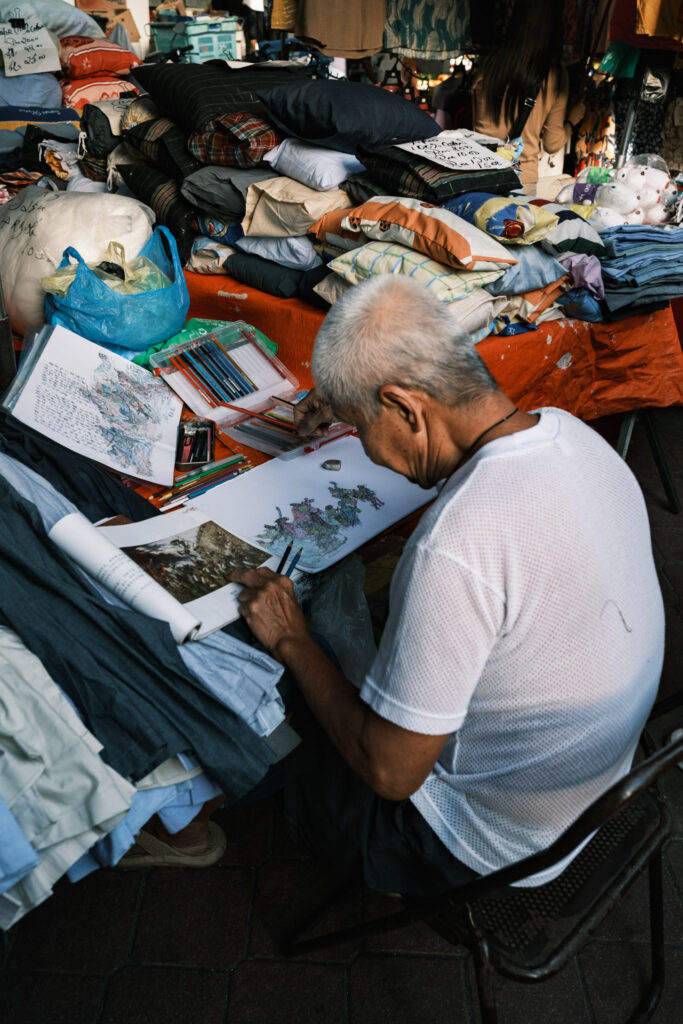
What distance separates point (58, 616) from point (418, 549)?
63cm

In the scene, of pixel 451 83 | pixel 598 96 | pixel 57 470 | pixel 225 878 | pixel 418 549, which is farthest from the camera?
pixel 451 83

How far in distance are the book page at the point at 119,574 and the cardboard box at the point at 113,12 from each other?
8.32 m

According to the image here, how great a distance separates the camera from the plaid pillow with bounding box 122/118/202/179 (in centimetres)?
296

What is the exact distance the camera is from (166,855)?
5.63 feet

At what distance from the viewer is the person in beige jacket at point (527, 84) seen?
4.86 meters

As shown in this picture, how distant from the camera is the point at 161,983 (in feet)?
5.23

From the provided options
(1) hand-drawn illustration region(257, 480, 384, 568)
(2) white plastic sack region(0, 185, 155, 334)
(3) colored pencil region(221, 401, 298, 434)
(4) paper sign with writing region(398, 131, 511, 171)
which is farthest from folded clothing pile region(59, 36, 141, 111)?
(1) hand-drawn illustration region(257, 480, 384, 568)

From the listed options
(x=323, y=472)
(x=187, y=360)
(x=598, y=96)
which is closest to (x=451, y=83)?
(x=598, y=96)

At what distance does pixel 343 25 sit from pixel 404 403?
4.33 metres

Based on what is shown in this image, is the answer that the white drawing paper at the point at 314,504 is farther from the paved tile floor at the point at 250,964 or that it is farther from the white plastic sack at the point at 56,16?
the white plastic sack at the point at 56,16

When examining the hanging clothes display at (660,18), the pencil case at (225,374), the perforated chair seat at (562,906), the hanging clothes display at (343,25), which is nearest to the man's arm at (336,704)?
the perforated chair seat at (562,906)

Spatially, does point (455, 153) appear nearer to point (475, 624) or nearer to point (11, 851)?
point (475, 624)

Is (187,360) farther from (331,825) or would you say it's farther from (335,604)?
(331,825)

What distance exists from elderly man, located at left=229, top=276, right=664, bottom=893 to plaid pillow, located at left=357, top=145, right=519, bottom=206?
144 cm
